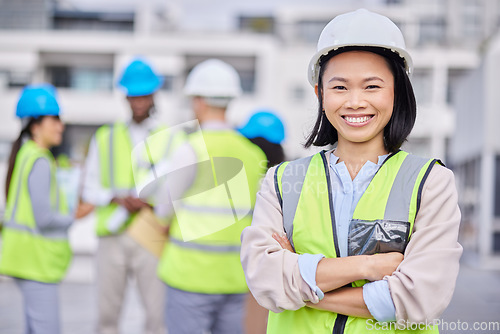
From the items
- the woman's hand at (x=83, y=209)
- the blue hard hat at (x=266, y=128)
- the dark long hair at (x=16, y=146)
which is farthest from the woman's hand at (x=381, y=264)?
the woman's hand at (x=83, y=209)

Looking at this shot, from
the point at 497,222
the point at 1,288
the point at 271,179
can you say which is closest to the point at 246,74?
the point at 497,222

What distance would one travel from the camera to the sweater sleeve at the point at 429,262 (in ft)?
5.42

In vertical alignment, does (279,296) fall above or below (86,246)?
above

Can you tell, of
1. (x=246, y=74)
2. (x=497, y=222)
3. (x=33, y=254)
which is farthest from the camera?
(x=246, y=74)

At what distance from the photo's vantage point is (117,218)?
416 cm

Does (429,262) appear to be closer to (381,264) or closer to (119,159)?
(381,264)

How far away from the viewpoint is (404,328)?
5.66 feet

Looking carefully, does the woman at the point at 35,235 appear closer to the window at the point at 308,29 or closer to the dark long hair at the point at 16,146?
the dark long hair at the point at 16,146

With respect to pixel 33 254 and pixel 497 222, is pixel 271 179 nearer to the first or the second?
pixel 33 254

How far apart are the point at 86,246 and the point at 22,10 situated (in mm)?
29262

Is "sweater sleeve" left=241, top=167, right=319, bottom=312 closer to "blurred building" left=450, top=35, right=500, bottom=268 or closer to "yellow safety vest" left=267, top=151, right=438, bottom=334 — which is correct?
"yellow safety vest" left=267, top=151, right=438, bottom=334

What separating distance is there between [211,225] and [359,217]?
159cm

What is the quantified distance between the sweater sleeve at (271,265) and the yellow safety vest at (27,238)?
222 cm

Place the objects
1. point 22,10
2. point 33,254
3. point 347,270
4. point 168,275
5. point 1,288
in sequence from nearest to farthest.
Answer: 1. point 347,270
2. point 168,275
3. point 33,254
4. point 1,288
5. point 22,10
